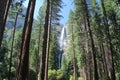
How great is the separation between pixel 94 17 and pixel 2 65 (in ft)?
51.3

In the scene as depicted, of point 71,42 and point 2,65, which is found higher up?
point 71,42

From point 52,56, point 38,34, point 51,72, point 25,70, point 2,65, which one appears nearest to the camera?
point 25,70

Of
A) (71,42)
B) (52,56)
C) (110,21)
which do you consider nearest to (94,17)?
(110,21)

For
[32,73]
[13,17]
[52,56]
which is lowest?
[32,73]

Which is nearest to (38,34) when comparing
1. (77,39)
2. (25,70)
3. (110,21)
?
(77,39)

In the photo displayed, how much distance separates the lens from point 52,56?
54906mm

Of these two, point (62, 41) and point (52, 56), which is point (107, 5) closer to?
point (52, 56)

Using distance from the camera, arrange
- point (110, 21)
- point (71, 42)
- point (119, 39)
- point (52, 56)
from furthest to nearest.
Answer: point (52, 56)
point (71, 42)
point (110, 21)
point (119, 39)

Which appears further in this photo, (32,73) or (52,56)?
(52,56)

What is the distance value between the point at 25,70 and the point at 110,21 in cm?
2644

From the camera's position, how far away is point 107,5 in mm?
29703

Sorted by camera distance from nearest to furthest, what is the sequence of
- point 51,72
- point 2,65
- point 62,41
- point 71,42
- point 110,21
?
point 2,65 → point 110,21 → point 71,42 → point 51,72 → point 62,41

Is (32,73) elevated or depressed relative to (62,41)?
depressed

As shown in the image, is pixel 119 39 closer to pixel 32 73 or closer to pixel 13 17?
pixel 13 17
